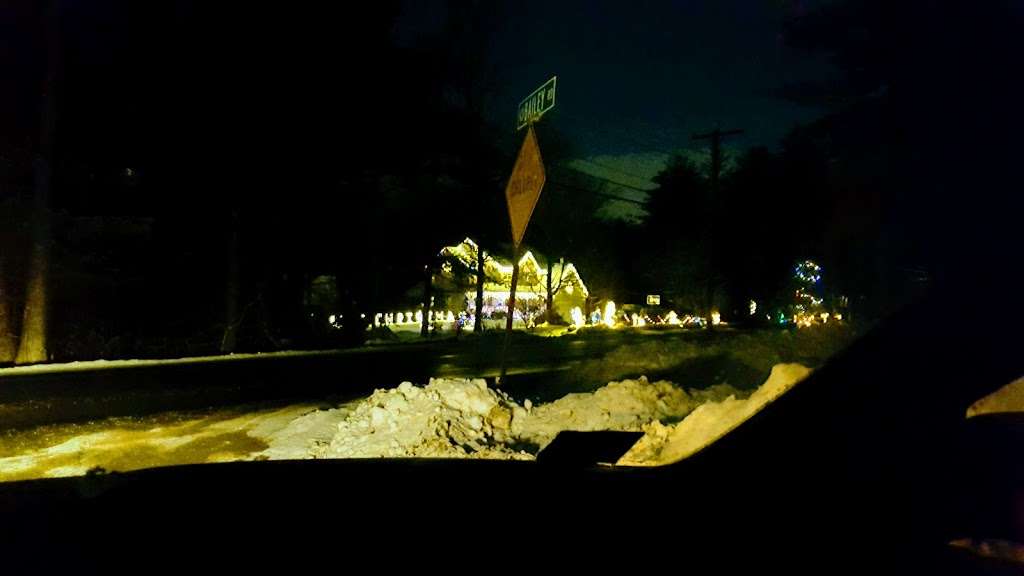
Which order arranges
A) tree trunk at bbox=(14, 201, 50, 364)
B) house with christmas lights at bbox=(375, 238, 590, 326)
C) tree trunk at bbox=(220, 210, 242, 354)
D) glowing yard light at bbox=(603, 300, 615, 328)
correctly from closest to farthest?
tree trunk at bbox=(14, 201, 50, 364) → tree trunk at bbox=(220, 210, 242, 354) → house with christmas lights at bbox=(375, 238, 590, 326) → glowing yard light at bbox=(603, 300, 615, 328)

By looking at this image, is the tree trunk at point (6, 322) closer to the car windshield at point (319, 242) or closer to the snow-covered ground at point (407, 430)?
the car windshield at point (319, 242)

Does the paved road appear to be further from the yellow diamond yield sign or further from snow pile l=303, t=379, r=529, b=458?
the yellow diamond yield sign

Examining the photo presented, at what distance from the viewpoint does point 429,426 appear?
867cm

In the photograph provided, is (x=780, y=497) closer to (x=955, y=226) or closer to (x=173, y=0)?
(x=955, y=226)

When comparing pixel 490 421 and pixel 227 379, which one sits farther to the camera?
pixel 227 379

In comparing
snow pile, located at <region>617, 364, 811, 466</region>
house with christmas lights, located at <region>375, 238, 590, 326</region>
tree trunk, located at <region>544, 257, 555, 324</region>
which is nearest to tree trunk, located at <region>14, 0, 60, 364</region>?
house with christmas lights, located at <region>375, 238, 590, 326</region>

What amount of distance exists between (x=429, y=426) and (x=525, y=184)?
3.94 m

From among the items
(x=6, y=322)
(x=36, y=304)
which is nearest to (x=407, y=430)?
(x=36, y=304)

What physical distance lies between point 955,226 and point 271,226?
78.7ft

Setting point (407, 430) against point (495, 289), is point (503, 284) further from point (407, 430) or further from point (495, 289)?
point (407, 430)

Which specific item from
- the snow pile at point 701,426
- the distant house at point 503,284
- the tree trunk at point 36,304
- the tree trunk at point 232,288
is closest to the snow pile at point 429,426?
the snow pile at point 701,426

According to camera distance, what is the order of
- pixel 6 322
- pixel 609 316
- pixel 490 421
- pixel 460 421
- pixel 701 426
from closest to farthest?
pixel 701 426
pixel 460 421
pixel 490 421
pixel 6 322
pixel 609 316

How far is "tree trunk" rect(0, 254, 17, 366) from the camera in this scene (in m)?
19.4

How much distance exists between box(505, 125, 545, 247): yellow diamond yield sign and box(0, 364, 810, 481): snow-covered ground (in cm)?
245
